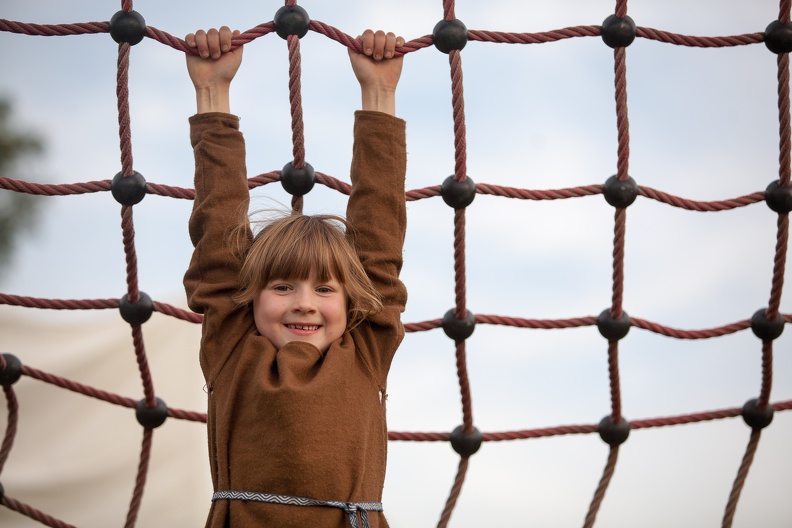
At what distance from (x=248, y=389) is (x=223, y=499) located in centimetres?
13

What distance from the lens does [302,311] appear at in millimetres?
1237

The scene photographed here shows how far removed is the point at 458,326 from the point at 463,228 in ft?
0.50

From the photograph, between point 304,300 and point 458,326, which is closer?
point 304,300

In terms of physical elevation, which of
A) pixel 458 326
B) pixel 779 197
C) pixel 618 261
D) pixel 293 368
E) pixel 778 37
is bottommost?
pixel 293 368

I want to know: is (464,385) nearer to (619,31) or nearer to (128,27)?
(619,31)

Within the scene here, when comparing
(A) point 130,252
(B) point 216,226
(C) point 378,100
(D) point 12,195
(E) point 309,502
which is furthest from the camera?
(D) point 12,195

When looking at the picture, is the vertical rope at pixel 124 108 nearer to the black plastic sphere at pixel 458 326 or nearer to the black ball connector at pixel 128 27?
the black ball connector at pixel 128 27

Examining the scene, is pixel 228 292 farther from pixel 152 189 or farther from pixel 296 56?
pixel 296 56

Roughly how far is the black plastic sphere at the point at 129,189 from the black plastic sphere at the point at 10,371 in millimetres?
293

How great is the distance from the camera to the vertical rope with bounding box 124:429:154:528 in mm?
1523

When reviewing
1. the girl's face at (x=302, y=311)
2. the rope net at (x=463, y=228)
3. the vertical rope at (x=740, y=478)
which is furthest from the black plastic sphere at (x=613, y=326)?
the girl's face at (x=302, y=311)

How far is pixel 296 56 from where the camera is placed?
1.50 meters

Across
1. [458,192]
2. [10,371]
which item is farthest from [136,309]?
[458,192]

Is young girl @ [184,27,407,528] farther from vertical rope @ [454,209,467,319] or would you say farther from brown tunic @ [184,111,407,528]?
vertical rope @ [454,209,467,319]
